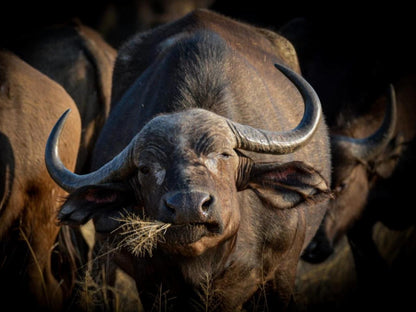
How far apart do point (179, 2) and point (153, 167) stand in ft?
28.1

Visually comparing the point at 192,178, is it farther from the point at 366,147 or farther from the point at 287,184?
the point at 366,147

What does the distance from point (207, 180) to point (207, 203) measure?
15 centimetres

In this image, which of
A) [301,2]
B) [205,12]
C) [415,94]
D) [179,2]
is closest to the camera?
[205,12]

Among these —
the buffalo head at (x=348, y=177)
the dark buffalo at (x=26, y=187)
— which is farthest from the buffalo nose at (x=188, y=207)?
the buffalo head at (x=348, y=177)

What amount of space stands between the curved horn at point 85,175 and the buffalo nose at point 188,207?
1.94ft

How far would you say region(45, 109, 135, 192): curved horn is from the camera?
376cm

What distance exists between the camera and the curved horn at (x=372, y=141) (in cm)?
603

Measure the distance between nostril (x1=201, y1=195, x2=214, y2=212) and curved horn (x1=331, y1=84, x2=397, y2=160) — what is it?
118 inches

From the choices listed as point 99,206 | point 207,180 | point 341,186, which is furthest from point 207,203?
point 341,186

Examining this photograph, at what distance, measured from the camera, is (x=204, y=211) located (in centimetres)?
326

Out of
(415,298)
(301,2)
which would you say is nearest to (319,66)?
(301,2)

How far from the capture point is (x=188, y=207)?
3.20 meters

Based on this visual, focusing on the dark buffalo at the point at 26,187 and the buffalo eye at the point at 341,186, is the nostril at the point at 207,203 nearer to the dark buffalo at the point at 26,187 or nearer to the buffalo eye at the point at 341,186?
the dark buffalo at the point at 26,187

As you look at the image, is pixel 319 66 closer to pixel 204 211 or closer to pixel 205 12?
pixel 205 12
